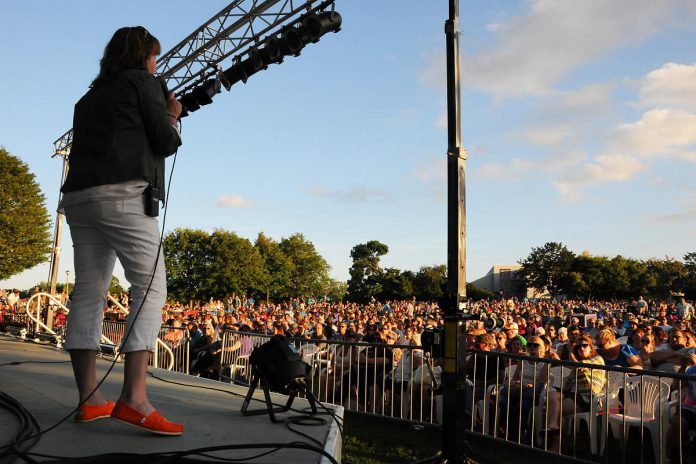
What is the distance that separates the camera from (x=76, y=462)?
175 cm

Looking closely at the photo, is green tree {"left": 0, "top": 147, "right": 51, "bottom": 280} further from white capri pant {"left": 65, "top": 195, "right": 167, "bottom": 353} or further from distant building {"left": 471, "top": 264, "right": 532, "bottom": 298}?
distant building {"left": 471, "top": 264, "right": 532, "bottom": 298}

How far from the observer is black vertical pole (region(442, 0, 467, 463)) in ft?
13.3

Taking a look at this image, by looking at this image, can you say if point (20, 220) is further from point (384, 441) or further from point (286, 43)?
point (384, 441)

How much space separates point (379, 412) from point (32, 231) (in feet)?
114

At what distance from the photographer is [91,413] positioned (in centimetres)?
240

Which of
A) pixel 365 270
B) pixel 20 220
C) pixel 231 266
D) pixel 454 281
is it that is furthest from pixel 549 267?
pixel 454 281

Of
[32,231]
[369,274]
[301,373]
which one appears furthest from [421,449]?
[369,274]

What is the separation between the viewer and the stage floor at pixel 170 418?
81.4 inches

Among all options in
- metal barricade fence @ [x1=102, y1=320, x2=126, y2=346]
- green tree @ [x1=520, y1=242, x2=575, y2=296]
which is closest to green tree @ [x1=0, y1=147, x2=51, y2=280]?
metal barricade fence @ [x1=102, y1=320, x2=126, y2=346]

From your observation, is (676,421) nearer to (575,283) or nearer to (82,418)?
(82,418)

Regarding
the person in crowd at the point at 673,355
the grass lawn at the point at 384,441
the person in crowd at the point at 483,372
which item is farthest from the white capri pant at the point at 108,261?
the person in crowd at the point at 673,355

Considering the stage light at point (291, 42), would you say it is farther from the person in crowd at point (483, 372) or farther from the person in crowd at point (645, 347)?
the person in crowd at point (645, 347)

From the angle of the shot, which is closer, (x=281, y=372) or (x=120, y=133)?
(x=120, y=133)

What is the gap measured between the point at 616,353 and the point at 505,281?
3818 inches
